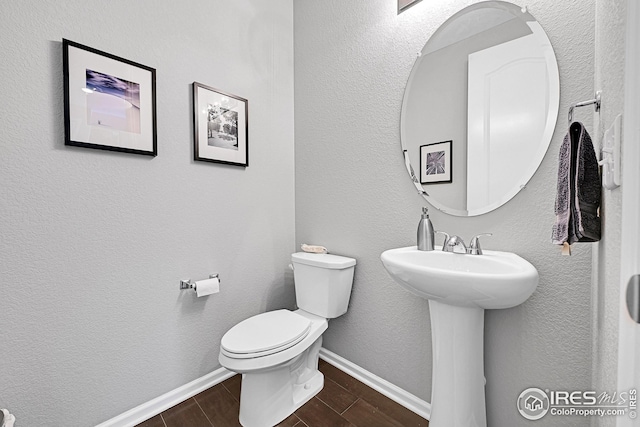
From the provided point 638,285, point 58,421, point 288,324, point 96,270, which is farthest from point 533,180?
point 58,421

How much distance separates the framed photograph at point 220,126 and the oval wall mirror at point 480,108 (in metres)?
1.00

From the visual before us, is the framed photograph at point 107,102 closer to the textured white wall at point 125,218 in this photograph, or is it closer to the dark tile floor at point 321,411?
the textured white wall at point 125,218

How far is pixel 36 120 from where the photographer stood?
1139 mm

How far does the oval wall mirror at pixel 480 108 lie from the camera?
1.10 m

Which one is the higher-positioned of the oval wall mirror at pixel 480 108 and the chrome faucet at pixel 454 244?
the oval wall mirror at pixel 480 108

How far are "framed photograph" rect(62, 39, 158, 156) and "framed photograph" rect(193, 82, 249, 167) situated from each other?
0.23 meters

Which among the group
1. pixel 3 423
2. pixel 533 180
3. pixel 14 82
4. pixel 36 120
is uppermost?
pixel 14 82

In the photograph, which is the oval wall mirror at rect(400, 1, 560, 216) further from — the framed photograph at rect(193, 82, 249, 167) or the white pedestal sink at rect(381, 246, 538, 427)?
the framed photograph at rect(193, 82, 249, 167)

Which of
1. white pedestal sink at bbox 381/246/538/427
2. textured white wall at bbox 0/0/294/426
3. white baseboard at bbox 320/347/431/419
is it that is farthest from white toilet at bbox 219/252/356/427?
white pedestal sink at bbox 381/246/538/427

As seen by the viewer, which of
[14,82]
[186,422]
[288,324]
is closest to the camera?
[14,82]

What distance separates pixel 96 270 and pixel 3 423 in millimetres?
566

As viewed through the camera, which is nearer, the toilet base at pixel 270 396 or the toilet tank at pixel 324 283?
the toilet base at pixel 270 396

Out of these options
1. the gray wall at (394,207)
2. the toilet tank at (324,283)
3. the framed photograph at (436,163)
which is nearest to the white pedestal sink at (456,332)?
the gray wall at (394,207)

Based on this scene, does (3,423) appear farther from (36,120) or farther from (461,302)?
(461,302)
